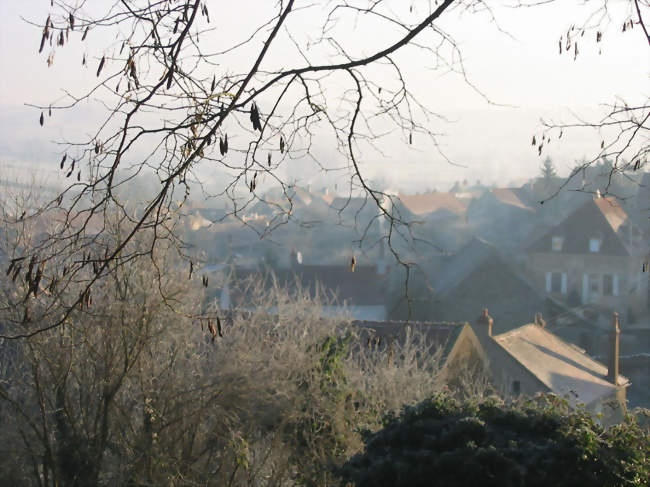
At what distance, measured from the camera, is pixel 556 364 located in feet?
76.2

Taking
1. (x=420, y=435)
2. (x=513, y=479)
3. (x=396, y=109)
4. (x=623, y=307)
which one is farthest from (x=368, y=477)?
(x=623, y=307)

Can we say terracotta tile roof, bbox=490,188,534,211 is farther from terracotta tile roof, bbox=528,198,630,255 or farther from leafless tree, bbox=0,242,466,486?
leafless tree, bbox=0,242,466,486

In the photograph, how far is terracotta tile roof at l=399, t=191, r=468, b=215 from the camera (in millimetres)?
58594

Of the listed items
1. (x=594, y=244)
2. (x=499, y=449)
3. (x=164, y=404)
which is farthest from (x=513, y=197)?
(x=499, y=449)

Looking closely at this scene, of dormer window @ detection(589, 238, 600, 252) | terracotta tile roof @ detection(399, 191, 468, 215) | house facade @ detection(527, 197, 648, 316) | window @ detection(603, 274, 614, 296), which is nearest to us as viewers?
house facade @ detection(527, 197, 648, 316)

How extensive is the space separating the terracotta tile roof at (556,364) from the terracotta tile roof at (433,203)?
104 ft

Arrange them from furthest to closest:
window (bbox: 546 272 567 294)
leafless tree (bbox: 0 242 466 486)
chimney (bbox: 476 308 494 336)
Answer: window (bbox: 546 272 567 294), chimney (bbox: 476 308 494 336), leafless tree (bbox: 0 242 466 486)

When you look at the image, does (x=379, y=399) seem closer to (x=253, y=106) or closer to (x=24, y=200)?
(x=24, y=200)

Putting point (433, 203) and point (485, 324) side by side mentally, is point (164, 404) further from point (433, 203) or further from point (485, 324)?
point (433, 203)

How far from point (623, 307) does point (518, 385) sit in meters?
19.6

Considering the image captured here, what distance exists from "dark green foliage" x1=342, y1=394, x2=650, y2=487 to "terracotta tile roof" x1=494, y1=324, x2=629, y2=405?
13.0 m

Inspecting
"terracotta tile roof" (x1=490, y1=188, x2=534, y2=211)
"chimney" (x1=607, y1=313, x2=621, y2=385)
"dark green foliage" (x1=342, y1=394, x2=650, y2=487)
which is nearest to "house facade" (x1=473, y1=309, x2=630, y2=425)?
"chimney" (x1=607, y1=313, x2=621, y2=385)

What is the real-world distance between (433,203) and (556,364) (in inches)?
1521

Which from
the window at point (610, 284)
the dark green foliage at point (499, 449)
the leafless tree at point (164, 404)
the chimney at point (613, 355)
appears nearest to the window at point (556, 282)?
the window at point (610, 284)
